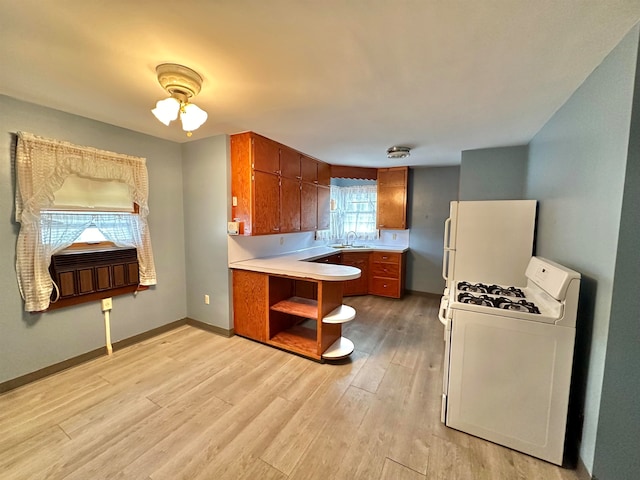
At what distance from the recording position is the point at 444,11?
1.11 m

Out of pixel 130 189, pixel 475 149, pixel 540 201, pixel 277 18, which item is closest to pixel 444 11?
pixel 277 18

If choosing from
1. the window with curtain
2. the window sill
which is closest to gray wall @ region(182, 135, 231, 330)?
the window sill

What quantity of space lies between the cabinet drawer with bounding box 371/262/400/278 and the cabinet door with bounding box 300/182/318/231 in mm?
1378

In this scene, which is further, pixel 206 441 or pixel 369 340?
pixel 369 340

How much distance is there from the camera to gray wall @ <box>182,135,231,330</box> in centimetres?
297

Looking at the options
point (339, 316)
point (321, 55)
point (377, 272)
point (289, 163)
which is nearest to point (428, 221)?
point (377, 272)

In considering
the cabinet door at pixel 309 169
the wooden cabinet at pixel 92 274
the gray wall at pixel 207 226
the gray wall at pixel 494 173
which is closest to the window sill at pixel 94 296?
the wooden cabinet at pixel 92 274

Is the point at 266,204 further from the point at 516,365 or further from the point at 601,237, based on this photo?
the point at 601,237

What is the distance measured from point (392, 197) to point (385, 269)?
133cm

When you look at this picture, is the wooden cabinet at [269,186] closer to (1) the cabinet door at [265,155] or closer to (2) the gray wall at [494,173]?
(1) the cabinet door at [265,155]

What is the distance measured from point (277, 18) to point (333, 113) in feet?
3.63

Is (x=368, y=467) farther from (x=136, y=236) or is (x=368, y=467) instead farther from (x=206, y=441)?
(x=136, y=236)

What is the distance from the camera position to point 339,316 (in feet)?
8.73

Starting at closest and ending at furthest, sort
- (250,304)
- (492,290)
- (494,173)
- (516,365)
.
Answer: (516,365), (492,290), (250,304), (494,173)
